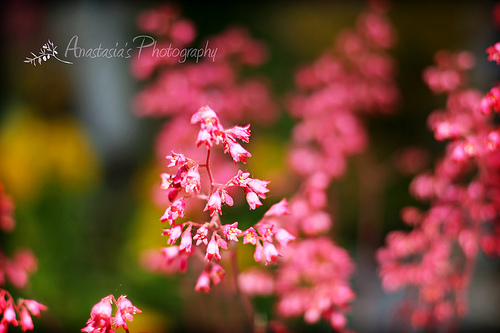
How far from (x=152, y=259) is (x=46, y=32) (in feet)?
4.63

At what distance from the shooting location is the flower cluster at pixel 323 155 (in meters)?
0.96

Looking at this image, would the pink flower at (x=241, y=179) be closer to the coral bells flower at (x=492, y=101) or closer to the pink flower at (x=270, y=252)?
the pink flower at (x=270, y=252)

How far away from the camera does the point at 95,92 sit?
2285 mm

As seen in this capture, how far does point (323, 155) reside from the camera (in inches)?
52.0

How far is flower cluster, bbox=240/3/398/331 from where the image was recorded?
0.96 metres

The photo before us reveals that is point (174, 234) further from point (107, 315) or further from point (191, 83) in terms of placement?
point (191, 83)

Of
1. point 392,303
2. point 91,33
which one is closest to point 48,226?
point 91,33

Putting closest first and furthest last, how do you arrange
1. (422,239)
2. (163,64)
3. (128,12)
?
(422,239) < (163,64) < (128,12)

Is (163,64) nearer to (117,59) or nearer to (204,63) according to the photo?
(204,63)

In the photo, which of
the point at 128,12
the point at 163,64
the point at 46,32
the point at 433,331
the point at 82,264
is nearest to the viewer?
the point at 433,331

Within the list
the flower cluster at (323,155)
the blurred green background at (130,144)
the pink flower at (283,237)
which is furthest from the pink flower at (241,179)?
the blurred green background at (130,144)

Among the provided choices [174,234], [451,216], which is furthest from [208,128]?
[451,216]

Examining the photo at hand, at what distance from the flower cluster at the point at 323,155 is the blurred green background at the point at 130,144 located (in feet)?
0.76

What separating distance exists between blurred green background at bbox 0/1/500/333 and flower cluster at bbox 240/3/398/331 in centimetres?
23
